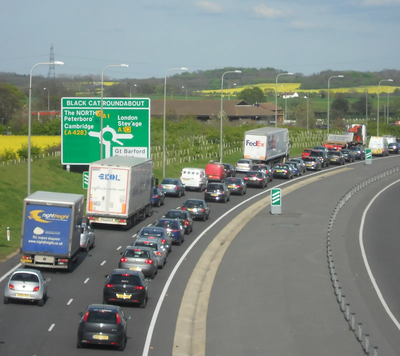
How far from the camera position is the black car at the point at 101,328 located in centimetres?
1862

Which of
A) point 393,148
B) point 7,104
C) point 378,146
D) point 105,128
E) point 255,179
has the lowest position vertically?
point 255,179

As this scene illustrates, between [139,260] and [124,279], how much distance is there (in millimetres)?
3960

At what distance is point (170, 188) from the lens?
49375 mm

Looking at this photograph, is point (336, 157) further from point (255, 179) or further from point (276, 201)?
point (276, 201)

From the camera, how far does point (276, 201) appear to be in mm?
44656

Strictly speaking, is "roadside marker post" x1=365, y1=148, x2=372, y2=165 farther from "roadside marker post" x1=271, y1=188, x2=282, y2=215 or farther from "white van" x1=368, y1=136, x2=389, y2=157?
"roadside marker post" x1=271, y1=188, x2=282, y2=215

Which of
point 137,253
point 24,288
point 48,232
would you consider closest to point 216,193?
point 137,253

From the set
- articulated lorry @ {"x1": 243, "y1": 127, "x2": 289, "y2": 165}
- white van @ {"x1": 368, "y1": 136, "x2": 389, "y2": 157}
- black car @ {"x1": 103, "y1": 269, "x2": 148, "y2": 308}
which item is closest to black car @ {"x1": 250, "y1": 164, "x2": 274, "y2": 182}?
articulated lorry @ {"x1": 243, "y1": 127, "x2": 289, "y2": 165}

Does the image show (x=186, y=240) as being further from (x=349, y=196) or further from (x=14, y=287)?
(x=349, y=196)

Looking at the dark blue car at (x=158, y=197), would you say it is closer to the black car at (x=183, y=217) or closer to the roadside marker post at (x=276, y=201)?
the roadside marker post at (x=276, y=201)

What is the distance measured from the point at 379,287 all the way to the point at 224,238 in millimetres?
11486

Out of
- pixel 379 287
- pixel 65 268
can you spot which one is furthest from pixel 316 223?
pixel 65 268

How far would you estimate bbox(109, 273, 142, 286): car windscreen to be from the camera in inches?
919

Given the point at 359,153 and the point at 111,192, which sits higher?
the point at 359,153
